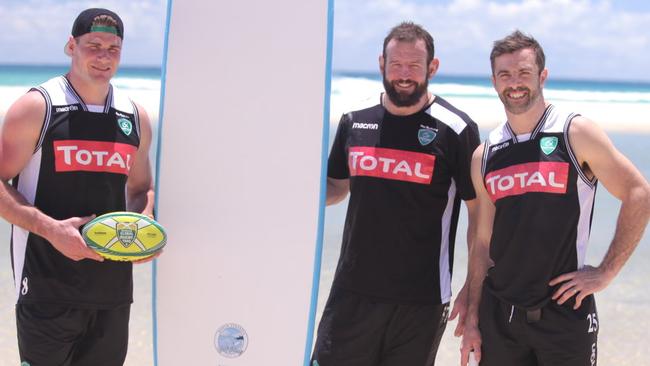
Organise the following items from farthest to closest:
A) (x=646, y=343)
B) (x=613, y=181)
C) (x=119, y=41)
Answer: (x=646, y=343), (x=119, y=41), (x=613, y=181)

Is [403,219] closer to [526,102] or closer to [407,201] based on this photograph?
[407,201]

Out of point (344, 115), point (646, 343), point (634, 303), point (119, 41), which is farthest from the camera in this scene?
point (634, 303)

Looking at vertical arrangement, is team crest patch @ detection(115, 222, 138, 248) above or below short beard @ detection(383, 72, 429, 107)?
below

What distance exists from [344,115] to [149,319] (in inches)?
84.5

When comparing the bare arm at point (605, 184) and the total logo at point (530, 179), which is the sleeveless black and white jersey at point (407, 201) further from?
the bare arm at point (605, 184)

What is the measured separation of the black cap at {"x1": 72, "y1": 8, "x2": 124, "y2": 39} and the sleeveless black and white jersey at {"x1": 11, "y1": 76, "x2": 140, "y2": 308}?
186 millimetres

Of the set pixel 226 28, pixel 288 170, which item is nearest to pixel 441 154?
pixel 288 170

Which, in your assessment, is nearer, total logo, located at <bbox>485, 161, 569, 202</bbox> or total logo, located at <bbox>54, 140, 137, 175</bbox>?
A: total logo, located at <bbox>485, 161, 569, 202</bbox>

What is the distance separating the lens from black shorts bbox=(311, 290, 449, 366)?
10.3ft

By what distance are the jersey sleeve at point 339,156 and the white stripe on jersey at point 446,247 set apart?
45 centimetres

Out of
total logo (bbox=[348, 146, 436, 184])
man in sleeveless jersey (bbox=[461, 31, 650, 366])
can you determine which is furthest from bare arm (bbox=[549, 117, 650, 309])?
total logo (bbox=[348, 146, 436, 184])

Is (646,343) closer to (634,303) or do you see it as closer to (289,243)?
(634,303)

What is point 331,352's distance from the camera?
321cm

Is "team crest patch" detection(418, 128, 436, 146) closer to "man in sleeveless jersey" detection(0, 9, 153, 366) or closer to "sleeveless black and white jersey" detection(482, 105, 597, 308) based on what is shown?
"sleeveless black and white jersey" detection(482, 105, 597, 308)
